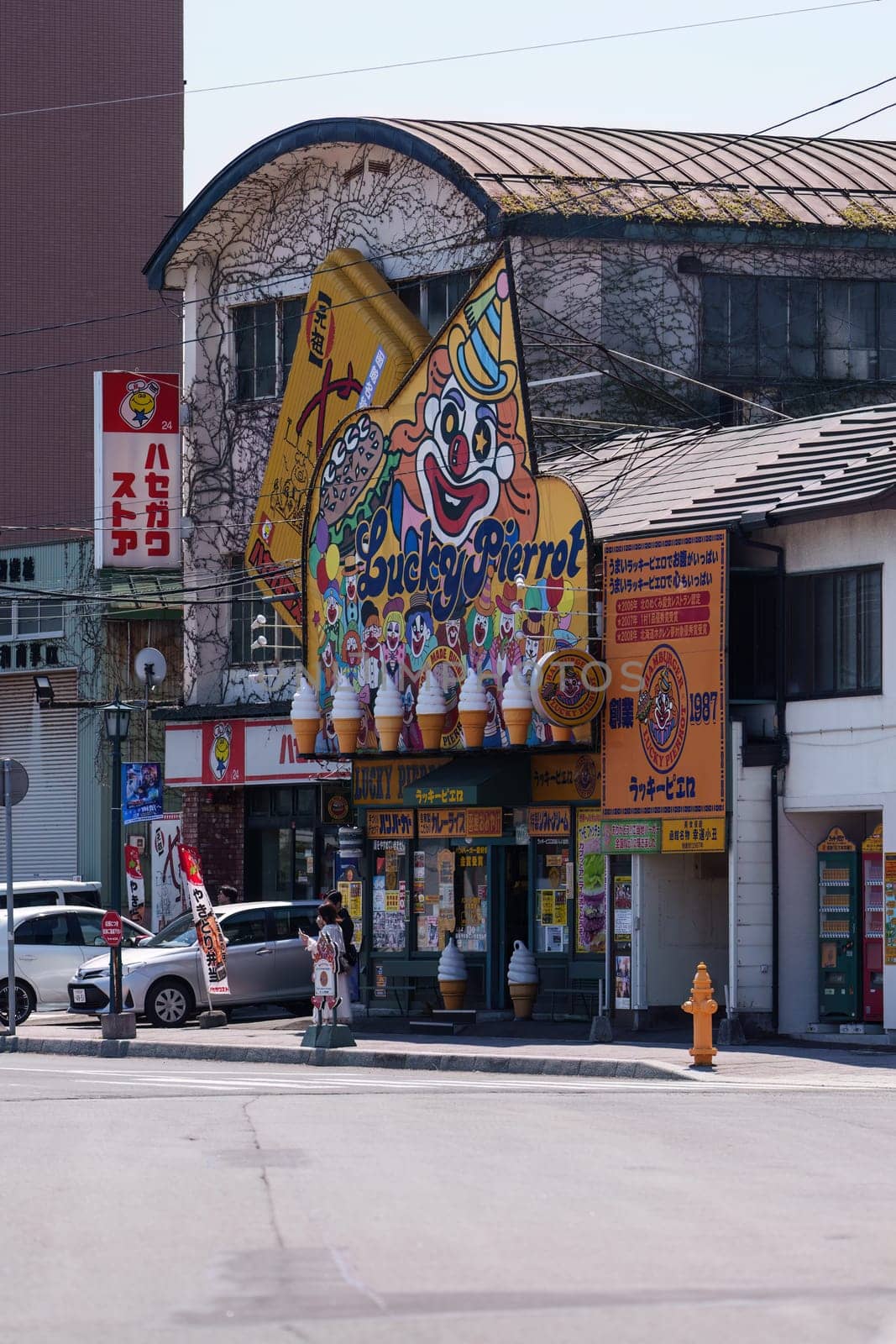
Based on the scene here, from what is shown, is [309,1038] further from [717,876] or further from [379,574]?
[379,574]

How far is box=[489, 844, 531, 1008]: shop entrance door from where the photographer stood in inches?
1119

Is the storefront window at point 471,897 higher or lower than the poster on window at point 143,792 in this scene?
lower

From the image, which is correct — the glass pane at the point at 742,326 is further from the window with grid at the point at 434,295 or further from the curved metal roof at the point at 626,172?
the window with grid at the point at 434,295

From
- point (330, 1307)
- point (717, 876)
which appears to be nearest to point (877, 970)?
point (717, 876)

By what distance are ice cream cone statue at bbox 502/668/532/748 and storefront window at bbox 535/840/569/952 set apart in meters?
1.80

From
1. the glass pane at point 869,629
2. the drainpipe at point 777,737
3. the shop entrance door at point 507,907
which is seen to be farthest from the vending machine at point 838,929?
the shop entrance door at point 507,907

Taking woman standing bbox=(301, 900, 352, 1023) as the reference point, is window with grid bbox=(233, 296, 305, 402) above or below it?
above

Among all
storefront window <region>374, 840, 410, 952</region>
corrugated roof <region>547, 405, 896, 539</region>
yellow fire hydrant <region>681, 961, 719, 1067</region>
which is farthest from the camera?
storefront window <region>374, 840, 410, 952</region>

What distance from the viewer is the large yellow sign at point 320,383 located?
113 feet

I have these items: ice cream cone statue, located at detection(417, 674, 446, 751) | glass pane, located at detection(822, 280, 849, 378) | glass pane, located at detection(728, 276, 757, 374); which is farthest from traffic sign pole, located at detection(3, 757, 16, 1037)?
glass pane, located at detection(822, 280, 849, 378)

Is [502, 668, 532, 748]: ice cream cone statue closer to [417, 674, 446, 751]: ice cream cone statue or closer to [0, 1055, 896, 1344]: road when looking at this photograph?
[417, 674, 446, 751]: ice cream cone statue

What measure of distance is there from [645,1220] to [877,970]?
1401 centimetres

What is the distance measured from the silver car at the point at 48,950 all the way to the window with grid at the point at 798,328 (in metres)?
12.7

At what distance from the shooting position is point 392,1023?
28.1 meters
